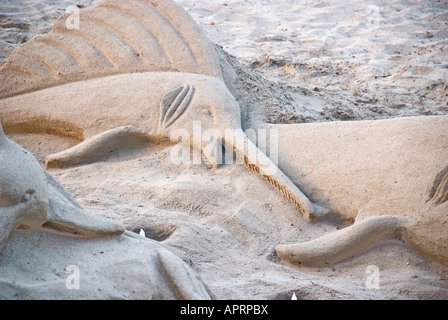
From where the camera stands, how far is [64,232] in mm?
1524

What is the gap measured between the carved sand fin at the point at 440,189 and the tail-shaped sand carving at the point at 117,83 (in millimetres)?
966

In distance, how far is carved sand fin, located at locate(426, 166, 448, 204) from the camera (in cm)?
199

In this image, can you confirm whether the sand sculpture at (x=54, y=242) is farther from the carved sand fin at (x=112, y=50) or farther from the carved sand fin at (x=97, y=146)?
the carved sand fin at (x=112, y=50)

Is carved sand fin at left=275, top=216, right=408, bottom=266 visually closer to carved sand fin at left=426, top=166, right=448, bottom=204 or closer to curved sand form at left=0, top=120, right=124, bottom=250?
carved sand fin at left=426, top=166, right=448, bottom=204

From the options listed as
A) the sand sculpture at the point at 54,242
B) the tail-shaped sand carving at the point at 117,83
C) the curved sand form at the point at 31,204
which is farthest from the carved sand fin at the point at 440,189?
the curved sand form at the point at 31,204

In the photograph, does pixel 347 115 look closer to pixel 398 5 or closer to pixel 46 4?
pixel 398 5

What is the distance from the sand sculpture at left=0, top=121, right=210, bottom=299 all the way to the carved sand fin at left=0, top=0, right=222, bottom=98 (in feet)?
5.03

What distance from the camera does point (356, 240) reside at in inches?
76.0

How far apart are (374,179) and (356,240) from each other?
389mm

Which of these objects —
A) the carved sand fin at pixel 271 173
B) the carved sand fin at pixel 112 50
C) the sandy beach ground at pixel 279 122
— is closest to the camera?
the sandy beach ground at pixel 279 122

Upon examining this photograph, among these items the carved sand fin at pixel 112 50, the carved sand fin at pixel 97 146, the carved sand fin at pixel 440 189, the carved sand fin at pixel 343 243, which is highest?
the carved sand fin at pixel 112 50

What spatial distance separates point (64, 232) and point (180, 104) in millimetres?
1339

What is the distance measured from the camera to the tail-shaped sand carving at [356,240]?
1.91 meters

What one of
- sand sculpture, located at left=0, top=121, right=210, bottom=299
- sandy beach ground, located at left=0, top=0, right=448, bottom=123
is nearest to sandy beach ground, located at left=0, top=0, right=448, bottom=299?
sandy beach ground, located at left=0, top=0, right=448, bottom=123
